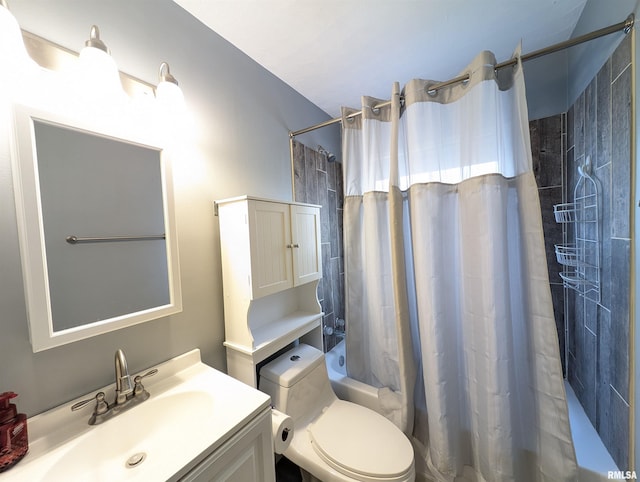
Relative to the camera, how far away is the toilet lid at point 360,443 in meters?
1.01

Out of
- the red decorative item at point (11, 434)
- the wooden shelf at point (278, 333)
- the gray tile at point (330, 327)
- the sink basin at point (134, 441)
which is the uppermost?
the red decorative item at point (11, 434)

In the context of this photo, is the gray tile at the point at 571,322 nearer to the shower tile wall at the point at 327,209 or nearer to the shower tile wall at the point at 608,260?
the shower tile wall at the point at 608,260

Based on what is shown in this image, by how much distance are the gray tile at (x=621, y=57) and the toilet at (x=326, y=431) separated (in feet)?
5.98

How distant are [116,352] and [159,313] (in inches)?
6.8

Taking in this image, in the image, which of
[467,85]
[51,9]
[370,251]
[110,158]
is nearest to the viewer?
[51,9]

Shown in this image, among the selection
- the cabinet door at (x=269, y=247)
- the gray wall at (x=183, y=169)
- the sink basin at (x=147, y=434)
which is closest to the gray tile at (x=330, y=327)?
the cabinet door at (x=269, y=247)

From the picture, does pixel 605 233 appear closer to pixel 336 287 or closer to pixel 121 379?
pixel 336 287

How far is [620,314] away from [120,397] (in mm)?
1975

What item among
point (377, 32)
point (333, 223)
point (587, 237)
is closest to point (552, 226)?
point (587, 237)

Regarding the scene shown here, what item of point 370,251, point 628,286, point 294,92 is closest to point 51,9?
point 294,92

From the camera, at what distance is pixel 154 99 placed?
976 mm

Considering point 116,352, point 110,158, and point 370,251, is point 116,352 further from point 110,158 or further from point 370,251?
point 370,251

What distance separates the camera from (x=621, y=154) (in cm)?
99

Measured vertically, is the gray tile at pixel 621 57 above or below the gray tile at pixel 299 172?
above
